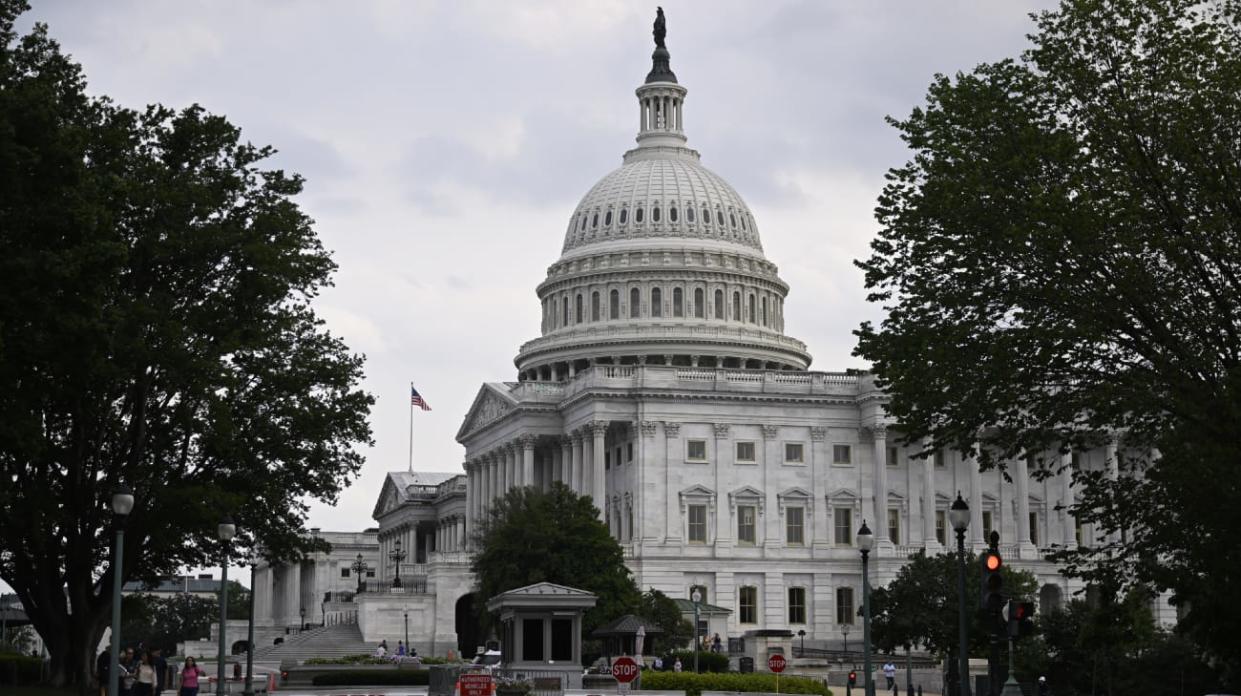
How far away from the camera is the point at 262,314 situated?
57625 millimetres

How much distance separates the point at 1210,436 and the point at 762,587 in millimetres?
83429

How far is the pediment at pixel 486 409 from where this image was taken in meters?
136

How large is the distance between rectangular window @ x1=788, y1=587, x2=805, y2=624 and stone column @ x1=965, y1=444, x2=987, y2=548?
1114 cm

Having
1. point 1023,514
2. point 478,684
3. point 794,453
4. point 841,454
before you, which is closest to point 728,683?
point 478,684

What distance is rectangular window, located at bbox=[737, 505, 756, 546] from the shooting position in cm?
12200

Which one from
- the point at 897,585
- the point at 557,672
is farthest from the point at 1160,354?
the point at 897,585

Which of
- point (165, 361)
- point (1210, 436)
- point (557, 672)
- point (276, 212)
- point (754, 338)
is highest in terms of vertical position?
point (754, 338)

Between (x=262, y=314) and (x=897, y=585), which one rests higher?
(x=262, y=314)

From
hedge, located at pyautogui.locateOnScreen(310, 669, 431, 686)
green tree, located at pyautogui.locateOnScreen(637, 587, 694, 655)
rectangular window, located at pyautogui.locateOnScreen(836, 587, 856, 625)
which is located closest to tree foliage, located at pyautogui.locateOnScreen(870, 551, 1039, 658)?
green tree, located at pyautogui.locateOnScreen(637, 587, 694, 655)

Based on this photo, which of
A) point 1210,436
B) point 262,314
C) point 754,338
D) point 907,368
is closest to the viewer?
point 1210,436

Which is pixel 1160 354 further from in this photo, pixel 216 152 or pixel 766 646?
pixel 766 646

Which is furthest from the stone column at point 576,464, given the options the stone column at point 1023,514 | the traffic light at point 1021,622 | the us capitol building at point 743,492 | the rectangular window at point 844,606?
the traffic light at point 1021,622

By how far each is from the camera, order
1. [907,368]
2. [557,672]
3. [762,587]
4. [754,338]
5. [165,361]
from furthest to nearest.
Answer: [754,338], [762,587], [557,672], [165,361], [907,368]

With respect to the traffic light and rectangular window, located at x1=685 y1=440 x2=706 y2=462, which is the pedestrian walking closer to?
the traffic light
